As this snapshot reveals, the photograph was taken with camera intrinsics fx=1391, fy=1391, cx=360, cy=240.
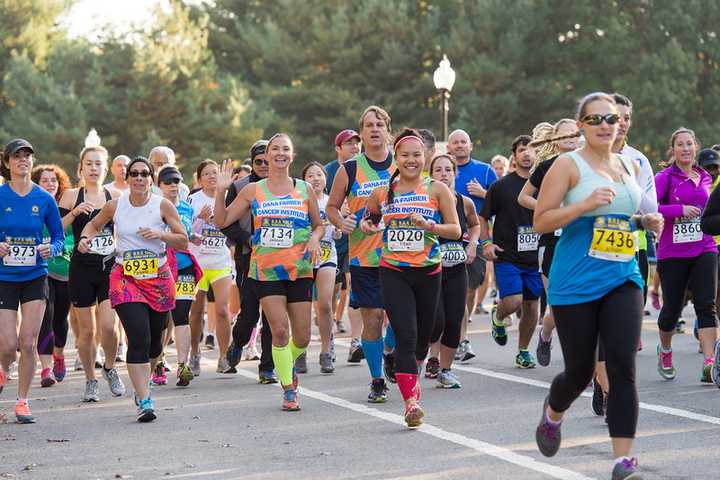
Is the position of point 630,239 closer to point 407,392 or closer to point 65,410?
point 407,392

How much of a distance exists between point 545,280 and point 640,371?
1959 millimetres

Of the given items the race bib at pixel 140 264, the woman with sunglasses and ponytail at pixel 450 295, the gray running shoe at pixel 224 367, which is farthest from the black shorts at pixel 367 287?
the gray running shoe at pixel 224 367

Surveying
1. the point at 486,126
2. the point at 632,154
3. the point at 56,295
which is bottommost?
the point at 56,295

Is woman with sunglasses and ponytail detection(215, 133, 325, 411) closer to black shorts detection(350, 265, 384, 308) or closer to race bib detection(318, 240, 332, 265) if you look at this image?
black shorts detection(350, 265, 384, 308)

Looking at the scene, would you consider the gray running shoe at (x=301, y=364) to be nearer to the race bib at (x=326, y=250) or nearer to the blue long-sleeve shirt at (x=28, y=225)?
the race bib at (x=326, y=250)

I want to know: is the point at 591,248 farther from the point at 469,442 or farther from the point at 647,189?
the point at 469,442

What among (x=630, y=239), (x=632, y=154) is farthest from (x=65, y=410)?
(x=630, y=239)

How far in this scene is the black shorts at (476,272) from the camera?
13.4 meters

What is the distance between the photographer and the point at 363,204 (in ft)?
33.9

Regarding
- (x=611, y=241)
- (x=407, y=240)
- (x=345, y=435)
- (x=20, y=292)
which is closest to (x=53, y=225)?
(x=20, y=292)

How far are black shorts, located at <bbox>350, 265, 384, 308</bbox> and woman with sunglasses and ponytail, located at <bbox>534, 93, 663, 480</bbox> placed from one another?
330 centimetres

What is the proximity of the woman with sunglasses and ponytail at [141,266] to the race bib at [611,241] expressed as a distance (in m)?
4.00

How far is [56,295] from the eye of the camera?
40.7 ft

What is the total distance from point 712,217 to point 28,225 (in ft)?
15.7
